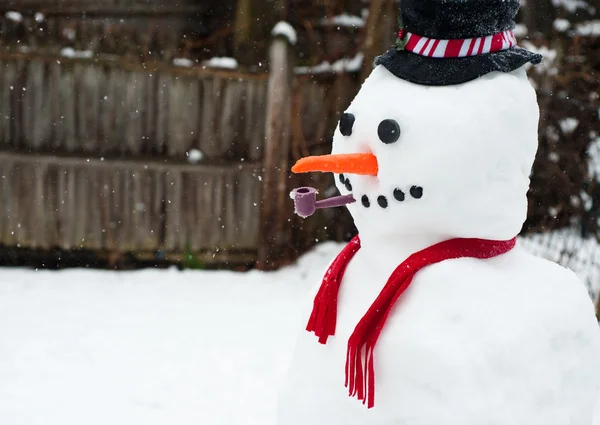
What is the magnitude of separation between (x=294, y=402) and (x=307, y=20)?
157 inches

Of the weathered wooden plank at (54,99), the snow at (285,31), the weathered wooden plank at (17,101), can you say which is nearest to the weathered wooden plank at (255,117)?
the snow at (285,31)

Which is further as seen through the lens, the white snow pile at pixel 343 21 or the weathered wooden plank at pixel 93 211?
the white snow pile at pixel 343 21

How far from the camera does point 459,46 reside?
2.00 meters

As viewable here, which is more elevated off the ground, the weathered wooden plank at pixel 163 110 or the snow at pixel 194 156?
the weathered wooden plank at pixel 163 110

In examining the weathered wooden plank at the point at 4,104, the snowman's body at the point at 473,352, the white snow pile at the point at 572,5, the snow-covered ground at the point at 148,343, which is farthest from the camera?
the white snow pile at the point at 572,5

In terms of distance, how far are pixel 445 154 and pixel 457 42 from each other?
330 millimetres

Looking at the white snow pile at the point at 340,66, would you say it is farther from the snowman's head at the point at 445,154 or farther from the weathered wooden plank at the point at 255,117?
the snowman's head at the point at 445,154

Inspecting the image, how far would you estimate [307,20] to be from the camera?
5.62 metres

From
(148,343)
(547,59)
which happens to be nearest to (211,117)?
(148,343)

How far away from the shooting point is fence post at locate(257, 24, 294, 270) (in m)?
5.23

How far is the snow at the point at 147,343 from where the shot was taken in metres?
3.51

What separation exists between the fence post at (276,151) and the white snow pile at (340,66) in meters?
0.20

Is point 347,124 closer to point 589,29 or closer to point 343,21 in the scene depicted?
point 343,21

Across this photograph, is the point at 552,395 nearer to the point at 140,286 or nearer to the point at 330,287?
the point at 330,287
